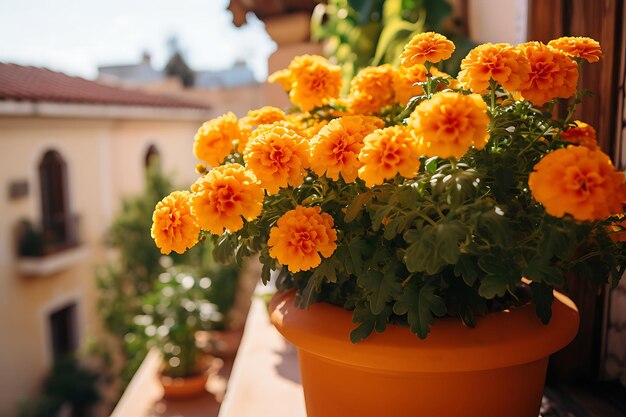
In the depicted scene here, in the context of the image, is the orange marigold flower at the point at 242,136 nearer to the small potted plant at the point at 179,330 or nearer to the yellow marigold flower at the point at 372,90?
the yellow marigold flower at the point at 372,90

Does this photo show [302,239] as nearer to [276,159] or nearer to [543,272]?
[276,159]

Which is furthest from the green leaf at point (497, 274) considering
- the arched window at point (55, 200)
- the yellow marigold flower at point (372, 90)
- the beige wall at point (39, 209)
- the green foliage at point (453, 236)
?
the arched window at point (55, 200)

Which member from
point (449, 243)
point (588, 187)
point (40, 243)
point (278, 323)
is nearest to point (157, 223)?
point (278, 323)

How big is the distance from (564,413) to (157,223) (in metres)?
0.86

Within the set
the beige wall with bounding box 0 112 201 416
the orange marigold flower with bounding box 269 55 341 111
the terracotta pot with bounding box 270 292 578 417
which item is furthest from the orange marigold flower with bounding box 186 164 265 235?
the beige wall with bounding box 0 112 201 416

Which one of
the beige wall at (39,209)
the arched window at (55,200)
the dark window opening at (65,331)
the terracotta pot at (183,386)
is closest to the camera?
the terracotta pot at (183,386)

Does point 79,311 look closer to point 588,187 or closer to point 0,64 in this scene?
point 0,64

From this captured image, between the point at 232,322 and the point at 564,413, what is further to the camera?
the point at 232,322

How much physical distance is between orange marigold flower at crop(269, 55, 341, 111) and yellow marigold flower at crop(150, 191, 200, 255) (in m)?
0.35

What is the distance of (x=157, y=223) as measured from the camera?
76 cm

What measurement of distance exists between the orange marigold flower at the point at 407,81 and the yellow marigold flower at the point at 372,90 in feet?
0.04

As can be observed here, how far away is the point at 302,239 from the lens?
699 millimetres

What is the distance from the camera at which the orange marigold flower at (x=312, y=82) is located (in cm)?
100

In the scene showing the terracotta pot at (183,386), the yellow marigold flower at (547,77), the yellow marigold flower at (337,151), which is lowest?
the terracotta pot at (183,386)
